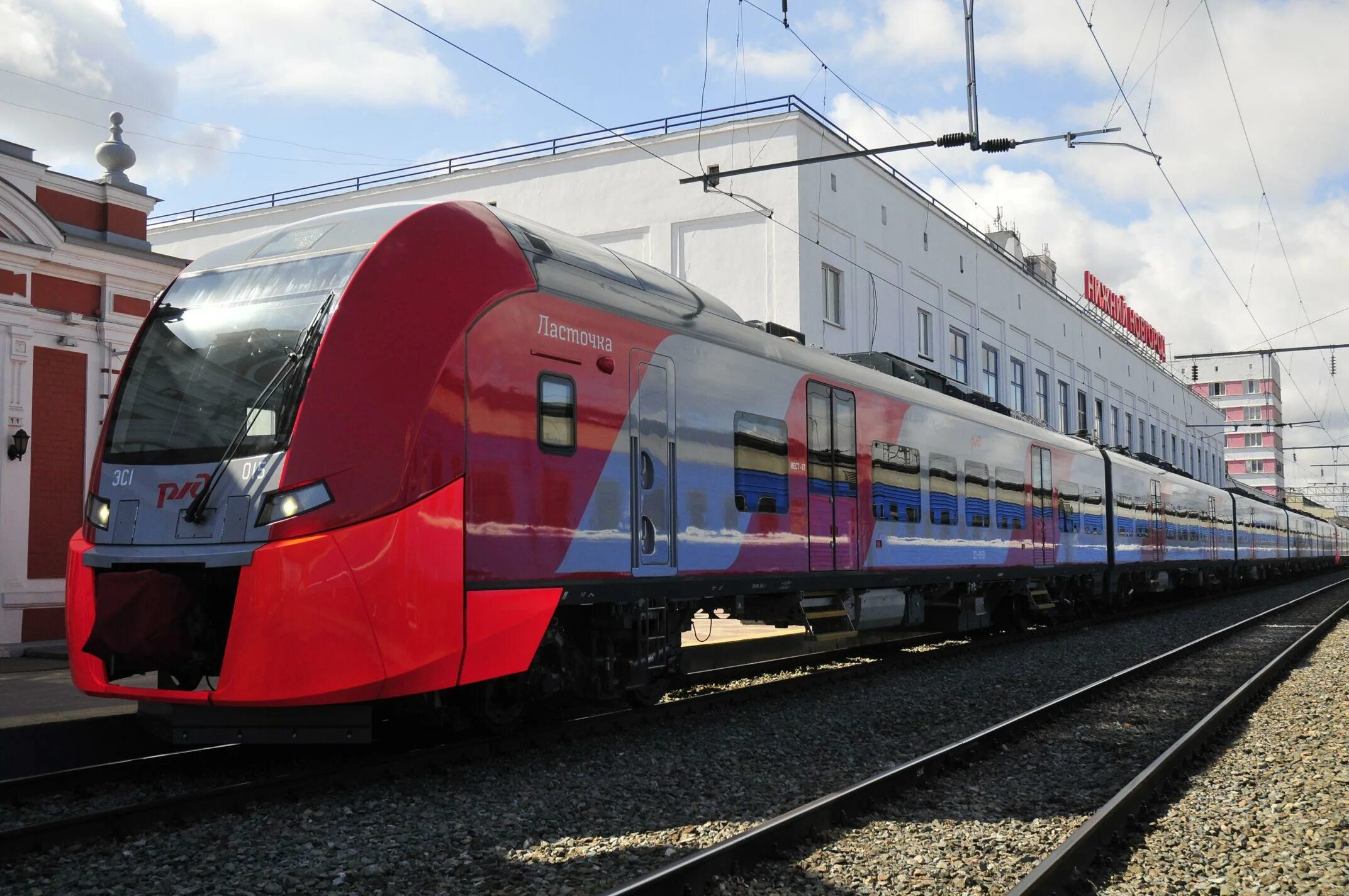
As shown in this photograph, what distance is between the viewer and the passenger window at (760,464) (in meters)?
9.63

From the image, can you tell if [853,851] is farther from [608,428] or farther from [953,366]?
[953,366]

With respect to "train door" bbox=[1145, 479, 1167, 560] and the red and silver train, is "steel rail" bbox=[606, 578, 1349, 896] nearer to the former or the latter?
the red and silver train

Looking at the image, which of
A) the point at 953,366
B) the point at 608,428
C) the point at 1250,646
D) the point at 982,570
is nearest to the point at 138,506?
the point at 608,428

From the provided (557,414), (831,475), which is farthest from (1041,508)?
(557,414)

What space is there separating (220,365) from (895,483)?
766 cm

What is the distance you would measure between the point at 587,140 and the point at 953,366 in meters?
12.0

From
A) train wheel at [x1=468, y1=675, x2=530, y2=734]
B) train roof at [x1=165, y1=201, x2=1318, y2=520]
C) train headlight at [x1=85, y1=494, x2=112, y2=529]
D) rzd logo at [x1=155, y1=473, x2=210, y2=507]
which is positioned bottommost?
train wheel at [x1=468, y1=675, x2=530, y2=734]

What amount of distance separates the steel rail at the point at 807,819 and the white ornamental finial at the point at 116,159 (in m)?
12.7

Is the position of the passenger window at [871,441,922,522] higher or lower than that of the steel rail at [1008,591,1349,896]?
higher

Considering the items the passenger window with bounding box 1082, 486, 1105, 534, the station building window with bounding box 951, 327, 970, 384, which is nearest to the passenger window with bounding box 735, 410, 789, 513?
the passenger window with bounding box 1082, 486, 1105, 534

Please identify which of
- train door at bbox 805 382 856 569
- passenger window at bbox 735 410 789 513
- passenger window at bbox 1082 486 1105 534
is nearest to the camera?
passenger window at bbox 735 410 789 513

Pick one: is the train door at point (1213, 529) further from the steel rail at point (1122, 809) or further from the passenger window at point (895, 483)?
the steel rail at point (1122, 809)

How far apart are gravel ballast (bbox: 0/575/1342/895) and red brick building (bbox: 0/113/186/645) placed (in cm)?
774

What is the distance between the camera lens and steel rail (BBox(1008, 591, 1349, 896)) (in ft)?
16.3
